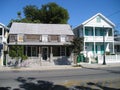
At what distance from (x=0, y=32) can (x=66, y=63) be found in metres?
12.1

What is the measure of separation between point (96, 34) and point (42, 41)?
12421mm

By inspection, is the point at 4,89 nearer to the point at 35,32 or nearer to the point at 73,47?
the point at 73,47

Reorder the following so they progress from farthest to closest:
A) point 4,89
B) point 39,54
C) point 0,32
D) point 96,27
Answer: point 96,27 < point 0,32 < point 39,54 < point 4,89

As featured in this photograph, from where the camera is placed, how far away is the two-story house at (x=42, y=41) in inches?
1329

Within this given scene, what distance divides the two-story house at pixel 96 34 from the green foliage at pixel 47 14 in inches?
544

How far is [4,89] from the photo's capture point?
11781mm

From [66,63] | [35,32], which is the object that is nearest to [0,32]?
[35,32]

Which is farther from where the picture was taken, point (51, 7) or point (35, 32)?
point (51, 7)

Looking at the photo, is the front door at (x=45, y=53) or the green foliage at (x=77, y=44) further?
the front door at (x=45, y=53)

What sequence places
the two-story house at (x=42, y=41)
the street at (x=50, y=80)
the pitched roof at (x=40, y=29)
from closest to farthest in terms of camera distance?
the street at (x=50, y=80), the two-story house at (x=42, y=41), the pitched roof at (x=40, y=29)

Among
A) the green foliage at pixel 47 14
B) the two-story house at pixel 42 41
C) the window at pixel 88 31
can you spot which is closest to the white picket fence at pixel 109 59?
the two-story house at pixel 42 41

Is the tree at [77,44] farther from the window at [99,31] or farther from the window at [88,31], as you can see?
the window at [99,31]

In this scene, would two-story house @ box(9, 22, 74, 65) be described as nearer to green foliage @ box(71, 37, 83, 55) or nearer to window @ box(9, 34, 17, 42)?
window @ box(9, 34, 17, 42)

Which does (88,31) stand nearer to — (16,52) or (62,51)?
(62,51)
